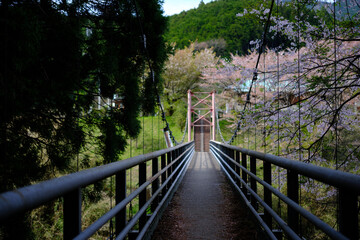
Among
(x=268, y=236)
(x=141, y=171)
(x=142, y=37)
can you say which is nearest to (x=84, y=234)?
(x=141, y=171)

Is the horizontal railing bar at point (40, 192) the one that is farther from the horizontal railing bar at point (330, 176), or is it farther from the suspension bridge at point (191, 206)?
the horizontal railing bar at point (330, 176)

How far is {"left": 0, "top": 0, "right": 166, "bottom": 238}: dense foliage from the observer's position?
149 cm

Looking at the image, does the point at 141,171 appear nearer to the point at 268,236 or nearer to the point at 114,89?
the point at 268,236

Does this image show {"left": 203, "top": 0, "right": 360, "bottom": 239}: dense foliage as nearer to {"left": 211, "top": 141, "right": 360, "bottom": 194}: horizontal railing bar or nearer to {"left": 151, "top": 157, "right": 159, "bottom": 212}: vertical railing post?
{"left": 151, "top": 157, "right": 159, "bottom": 212}: vertical railing post

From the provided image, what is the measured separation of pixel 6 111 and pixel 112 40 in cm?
185

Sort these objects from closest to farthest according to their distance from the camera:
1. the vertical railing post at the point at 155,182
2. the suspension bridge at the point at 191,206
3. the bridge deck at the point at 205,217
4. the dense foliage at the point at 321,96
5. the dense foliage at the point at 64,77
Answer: the suspension bridge at the point at 191,206 < the dense foliage at the point at 64,77 < the bridge deck at the point at 205,217 < the vertical railing post at the point at 155,182 < the dense foliage at the point at 321,96

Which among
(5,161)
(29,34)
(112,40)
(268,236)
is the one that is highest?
(112,40)

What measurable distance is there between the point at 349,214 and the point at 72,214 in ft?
2.84

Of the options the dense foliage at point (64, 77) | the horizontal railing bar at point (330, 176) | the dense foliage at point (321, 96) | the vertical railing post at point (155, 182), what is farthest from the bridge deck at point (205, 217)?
the horizontal railing bar at point (330, 176)

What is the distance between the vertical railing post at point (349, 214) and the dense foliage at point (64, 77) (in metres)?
1.59

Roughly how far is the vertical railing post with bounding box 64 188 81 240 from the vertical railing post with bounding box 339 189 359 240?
0.83 metres

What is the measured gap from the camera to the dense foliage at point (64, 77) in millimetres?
1490

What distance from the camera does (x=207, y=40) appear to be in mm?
20531

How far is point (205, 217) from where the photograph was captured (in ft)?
8.46
